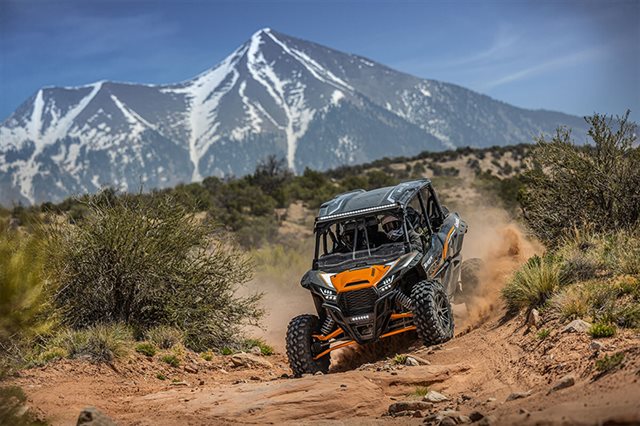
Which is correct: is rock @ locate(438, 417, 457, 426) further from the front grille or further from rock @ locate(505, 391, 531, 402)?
the front grille

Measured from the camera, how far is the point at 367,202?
12.2m

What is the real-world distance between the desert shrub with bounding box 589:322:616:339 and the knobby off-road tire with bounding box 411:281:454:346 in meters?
2.31

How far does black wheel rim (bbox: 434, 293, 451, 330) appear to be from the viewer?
11.0 m

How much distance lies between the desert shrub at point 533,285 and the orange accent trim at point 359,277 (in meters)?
2.02

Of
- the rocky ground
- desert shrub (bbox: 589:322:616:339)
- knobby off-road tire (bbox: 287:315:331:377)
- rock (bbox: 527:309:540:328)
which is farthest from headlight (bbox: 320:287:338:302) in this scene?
desert shrub (bbox: 589:322:616:339)

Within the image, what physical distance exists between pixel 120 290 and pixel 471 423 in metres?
8.91

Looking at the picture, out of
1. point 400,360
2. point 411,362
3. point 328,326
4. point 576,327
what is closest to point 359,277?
point 328,326

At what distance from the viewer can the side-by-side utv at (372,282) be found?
10.9 m

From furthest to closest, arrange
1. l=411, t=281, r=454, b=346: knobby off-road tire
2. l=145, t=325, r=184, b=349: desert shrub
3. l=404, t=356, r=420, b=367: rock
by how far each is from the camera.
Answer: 1. l=145, t=325, r=184, b=349: desert shrub
2. l=411, t=281, r=454, b=346: knobby off-road tire
3. l=404, t=356, r=420, b=367: rock

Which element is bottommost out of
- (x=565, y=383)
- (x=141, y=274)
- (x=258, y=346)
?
(x=258, y=346)

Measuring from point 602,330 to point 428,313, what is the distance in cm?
248

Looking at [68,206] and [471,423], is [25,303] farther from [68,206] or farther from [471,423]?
[68,206]

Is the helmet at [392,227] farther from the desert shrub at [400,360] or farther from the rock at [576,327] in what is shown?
the rock at [576,327]

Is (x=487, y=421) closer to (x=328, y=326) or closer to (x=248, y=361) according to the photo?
(x=328, y=326)
